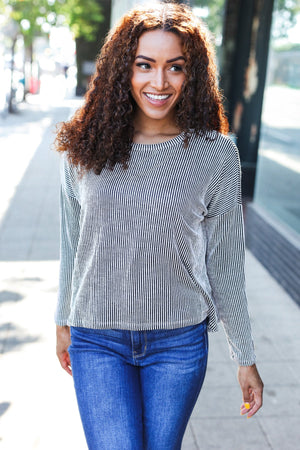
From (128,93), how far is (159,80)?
14 centimetres

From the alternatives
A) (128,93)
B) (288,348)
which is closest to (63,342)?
(128,93)

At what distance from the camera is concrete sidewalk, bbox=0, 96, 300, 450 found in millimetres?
3363

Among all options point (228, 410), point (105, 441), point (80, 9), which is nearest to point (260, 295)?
point (228, 410)

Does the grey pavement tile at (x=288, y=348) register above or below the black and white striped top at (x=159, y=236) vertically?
below

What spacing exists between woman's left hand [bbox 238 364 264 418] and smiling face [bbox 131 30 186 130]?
2.93 ft

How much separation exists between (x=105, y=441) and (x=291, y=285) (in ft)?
13.1

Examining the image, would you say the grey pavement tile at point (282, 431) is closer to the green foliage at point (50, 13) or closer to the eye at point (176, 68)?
the eye at point (176, 68)

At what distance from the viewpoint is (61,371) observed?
160 inches

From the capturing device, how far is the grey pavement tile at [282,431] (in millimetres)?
3328

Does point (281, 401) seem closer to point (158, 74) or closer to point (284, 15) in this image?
point (158, 74)

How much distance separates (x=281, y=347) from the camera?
181 inches

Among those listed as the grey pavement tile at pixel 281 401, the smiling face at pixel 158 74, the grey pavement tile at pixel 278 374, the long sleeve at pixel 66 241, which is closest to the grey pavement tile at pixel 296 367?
the grey pavement tile at pixel 278 374

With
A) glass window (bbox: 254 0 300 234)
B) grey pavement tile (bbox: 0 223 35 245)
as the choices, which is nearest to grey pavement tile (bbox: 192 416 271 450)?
glass window (bbox: 254 0 300 234)

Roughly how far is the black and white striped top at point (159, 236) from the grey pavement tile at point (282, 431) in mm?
1583
